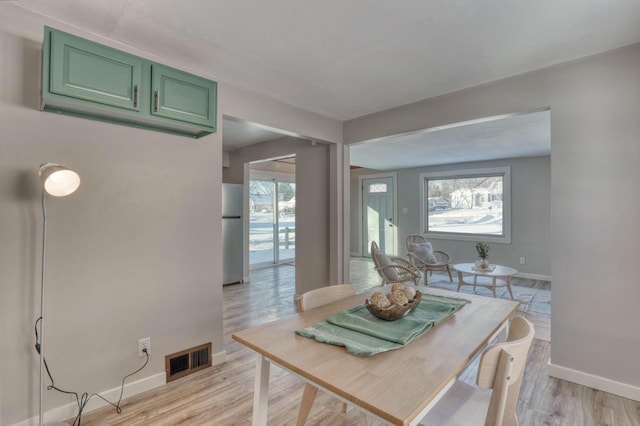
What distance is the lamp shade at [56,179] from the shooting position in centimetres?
153

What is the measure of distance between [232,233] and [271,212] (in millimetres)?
1871

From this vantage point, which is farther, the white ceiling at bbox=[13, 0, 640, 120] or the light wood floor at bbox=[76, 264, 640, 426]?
the light wood floor at bbox=[76, 264, 640, 426]

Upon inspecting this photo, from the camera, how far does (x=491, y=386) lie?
1042 millimetres

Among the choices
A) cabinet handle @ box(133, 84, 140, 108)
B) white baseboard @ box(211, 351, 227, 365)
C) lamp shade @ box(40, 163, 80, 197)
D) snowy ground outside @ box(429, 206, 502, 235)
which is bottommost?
white baseboard @ box(211, 351, 227, 365)

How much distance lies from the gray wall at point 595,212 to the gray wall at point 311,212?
7.63ft

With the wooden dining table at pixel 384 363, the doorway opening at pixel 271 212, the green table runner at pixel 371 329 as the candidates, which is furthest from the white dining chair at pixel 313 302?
the doorway opening at pixel 271 212

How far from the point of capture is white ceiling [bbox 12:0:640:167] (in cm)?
168

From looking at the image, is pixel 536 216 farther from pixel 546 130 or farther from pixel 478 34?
pixel 478 34

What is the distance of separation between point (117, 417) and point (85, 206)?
4.37 feet

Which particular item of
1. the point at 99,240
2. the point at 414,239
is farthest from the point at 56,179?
the point at 414,239

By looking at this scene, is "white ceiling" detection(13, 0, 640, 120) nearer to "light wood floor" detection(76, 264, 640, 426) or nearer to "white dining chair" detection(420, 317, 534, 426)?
"white dining chair" detection(420, 317, 534, 426)

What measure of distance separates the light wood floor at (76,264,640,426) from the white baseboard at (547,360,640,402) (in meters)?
0.04

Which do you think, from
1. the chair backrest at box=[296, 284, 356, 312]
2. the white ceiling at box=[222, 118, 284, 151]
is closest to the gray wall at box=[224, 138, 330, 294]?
the white ceiling at box=[222, 118, 284, 151]

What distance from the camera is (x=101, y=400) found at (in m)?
2.00
